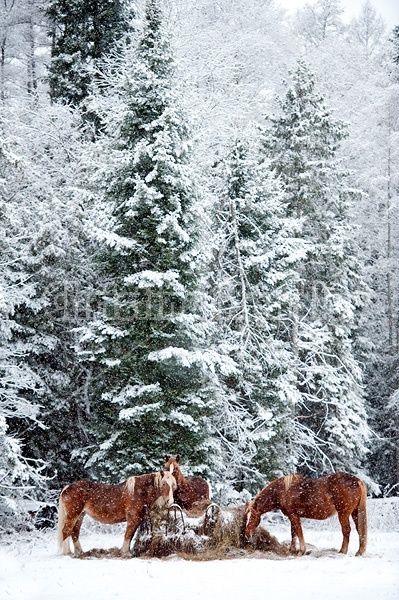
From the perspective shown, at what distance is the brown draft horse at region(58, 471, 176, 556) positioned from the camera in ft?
33.2

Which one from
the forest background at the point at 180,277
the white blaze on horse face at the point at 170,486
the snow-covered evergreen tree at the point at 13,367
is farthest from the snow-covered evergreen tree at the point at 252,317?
the white blaze on horse face at the point at 170,486

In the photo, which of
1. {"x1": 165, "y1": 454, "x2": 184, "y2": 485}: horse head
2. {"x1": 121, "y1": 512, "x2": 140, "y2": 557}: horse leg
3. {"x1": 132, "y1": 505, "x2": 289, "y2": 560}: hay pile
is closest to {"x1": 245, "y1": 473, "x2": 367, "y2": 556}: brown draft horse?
{"x1": 132, "y1": 505, "x2": 289, "y2": 560}: hay pile

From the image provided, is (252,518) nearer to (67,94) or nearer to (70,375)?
(70,375)

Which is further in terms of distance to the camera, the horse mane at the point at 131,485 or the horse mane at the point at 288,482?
the horse mane at the point at 288,482

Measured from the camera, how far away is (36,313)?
57.7ft

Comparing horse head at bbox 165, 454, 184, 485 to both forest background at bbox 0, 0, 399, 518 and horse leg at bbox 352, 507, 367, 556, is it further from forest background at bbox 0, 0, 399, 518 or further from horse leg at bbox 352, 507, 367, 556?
forest background at bbox 0, 0, 399, 518

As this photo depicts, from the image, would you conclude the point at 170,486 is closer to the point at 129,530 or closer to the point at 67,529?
the point at 129,530

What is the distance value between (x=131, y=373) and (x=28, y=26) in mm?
26925

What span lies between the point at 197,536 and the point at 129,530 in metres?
1.06

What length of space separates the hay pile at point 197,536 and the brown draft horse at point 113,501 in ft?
0.79

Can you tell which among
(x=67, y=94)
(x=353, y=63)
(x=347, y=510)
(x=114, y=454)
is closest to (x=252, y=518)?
(x=347, y=510)

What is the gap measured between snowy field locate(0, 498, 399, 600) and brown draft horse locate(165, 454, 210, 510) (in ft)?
5.28

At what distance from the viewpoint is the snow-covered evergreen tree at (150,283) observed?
14500mm

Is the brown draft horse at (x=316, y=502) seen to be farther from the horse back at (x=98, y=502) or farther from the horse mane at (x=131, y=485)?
the horse back at (x=98, y=502)
